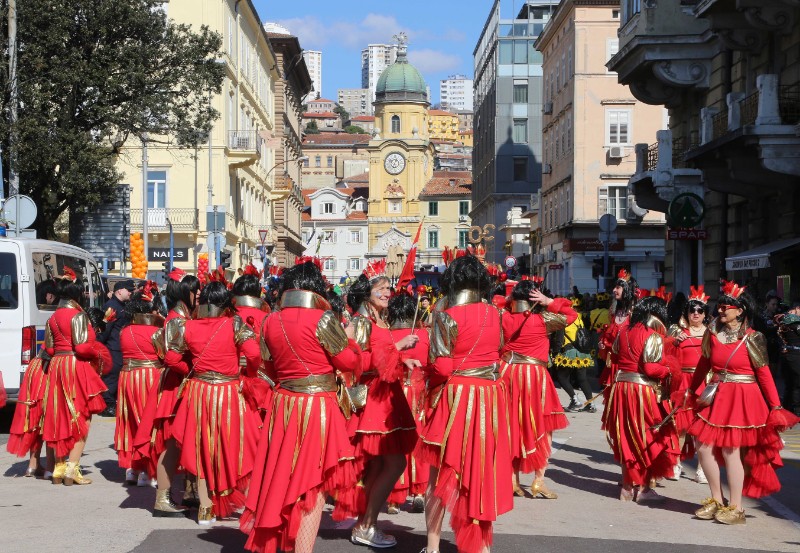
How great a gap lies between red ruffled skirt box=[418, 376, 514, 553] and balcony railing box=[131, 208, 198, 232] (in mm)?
39993

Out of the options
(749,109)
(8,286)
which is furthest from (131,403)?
(749,109)

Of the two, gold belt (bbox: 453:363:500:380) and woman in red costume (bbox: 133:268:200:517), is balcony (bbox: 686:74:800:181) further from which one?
gold belt (bbox: 453:363:500:380)

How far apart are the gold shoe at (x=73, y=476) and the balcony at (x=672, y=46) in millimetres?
20322

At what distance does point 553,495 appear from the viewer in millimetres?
10773

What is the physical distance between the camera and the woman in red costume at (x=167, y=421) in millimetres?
9562

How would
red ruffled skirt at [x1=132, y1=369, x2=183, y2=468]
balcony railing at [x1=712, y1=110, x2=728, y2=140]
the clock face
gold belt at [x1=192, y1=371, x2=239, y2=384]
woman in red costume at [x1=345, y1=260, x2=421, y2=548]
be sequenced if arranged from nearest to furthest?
woman in red costume at [x1=345, y1=260, x2=421, y2=548] → gold belt at [x1=192, y1=371, x2=239, y2=384] → red ruffled skirt at [x1=132, y1=369, x2=183, y2=468] → balcony railing at [x1=712, y1=110, x2=728, y2=140] → the clock face

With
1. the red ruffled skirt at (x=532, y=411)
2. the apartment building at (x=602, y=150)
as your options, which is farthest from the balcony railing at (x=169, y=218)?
the red ruffled skirt at (x=532, y=411)

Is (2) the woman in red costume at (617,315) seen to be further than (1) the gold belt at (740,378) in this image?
Yes

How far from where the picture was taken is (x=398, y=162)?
127062mm

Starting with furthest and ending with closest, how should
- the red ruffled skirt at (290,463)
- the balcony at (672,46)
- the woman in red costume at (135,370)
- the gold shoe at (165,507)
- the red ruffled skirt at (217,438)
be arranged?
the balcony at (672,46) → the woman in red costume at (135,370) → the gold shoe at (165,507) → the red ruffled skirt at (217,438) → the red ruffled skirt at (290,463)

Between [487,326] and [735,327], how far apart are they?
2.71 metres

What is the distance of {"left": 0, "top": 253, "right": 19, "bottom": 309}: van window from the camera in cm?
1512

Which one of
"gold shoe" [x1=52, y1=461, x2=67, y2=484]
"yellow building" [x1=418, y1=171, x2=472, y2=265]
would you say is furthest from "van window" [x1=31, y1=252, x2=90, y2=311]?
"yellow building" [x1=418, y1=171, x2=472, y2=265]

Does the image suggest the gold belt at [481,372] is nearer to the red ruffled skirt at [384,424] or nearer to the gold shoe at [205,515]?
the red ruffled skirt at [384,424]
